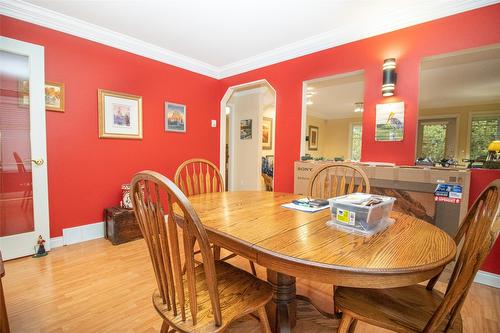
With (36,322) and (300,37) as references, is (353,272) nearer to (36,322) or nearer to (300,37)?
(36,322)

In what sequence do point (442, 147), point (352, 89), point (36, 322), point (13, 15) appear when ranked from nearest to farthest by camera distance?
point (36, 322) → point (13, 15) → point (352, 89) → point (442, 147)

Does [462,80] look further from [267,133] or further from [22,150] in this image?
[22,150]

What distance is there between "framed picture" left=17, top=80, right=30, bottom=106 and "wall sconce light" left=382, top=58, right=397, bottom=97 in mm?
3504

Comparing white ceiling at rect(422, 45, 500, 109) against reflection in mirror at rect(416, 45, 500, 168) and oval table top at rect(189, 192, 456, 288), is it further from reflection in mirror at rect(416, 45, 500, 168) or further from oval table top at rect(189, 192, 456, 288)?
oval table top at rect(189, 192, 456, 288)

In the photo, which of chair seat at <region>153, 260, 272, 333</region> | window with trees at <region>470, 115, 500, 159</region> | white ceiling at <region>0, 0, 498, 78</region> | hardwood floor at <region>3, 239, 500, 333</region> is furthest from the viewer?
window with trees at <region>470, 115, 500, 159</region>

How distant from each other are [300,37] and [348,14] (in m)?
0.62

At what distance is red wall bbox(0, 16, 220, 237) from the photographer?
2.47m

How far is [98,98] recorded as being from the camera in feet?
9.02

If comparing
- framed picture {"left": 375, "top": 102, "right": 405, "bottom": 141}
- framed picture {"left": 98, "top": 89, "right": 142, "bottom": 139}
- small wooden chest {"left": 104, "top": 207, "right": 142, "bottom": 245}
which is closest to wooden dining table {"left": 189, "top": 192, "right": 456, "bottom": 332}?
framed picture {"left": 375, "top": 102, "right": 405, "bottom": 141}

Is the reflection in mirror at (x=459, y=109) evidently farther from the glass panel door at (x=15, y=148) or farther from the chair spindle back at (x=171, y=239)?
the glass panel door at (x=15, y=148)

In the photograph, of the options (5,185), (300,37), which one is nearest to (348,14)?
(300,37)

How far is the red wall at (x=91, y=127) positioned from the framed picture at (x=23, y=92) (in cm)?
19

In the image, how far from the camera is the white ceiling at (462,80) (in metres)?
3.11

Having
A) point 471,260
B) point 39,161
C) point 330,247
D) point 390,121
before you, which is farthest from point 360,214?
point 39,161
